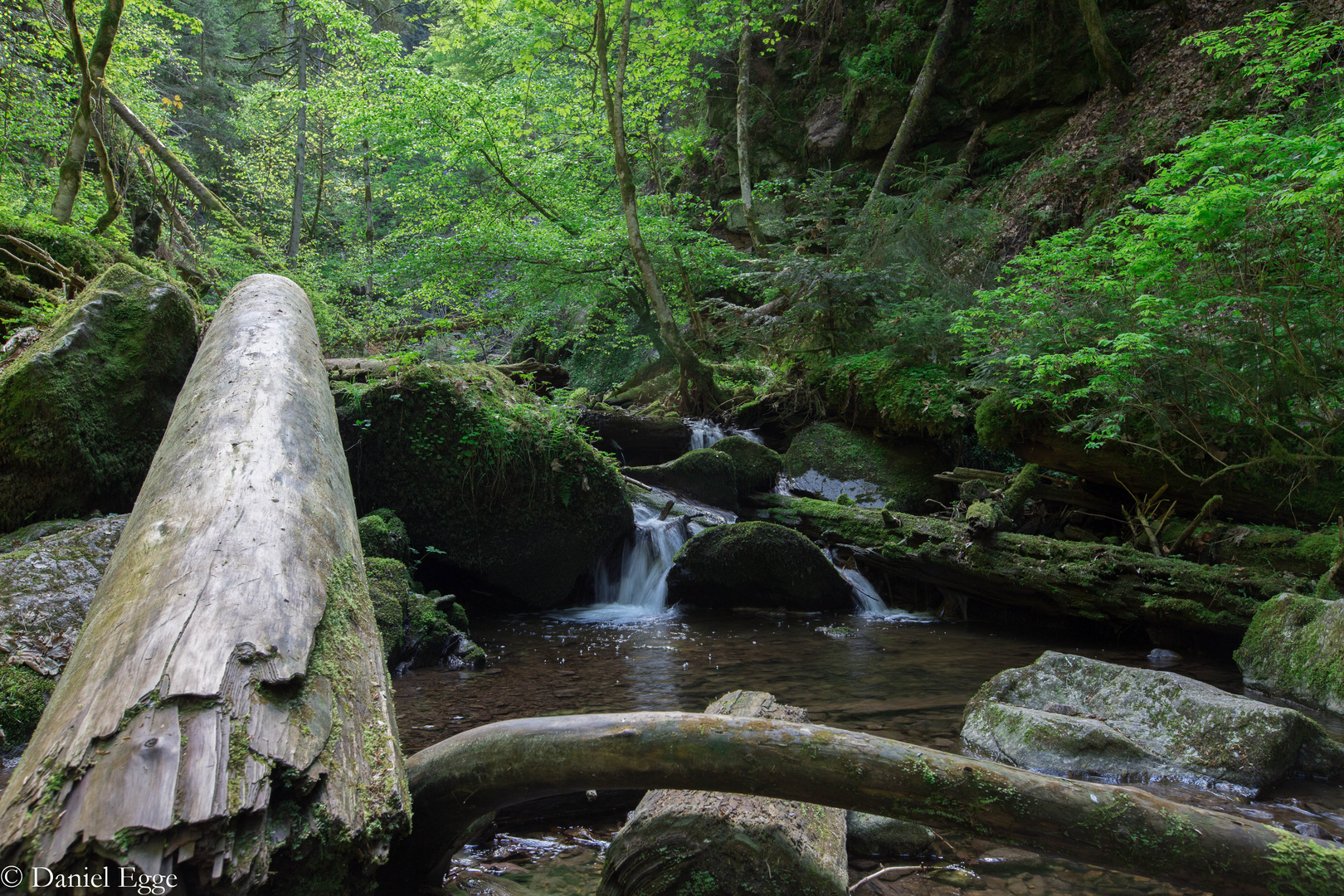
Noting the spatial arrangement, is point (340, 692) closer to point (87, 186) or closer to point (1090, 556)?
point (1090, 556)

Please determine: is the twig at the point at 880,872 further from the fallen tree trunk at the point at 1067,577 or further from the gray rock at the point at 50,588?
the fallen tree trunk at the point at 1067,577

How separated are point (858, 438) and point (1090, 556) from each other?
5.15 m

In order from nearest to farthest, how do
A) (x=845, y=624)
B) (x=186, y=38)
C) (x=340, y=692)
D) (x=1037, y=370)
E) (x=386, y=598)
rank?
(x=340, y=692) < (x=386, y=598) < (x=1037, y=370) < (x=845, y=624) < (x=186, y=38)

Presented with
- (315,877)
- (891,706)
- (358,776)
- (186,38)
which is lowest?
(891,706)

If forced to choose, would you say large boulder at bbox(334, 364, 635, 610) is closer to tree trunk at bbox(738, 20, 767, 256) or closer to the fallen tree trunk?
the fallen tree trunk

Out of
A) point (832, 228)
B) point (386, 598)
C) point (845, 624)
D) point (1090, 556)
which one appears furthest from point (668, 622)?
point (832, 228)

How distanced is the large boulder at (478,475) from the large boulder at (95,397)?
162 cm

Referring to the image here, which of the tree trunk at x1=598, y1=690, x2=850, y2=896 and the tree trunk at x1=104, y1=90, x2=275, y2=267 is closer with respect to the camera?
the tree trunk at x1=598, y1=690, x2=850, y2=896

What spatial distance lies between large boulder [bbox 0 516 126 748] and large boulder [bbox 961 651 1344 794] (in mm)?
5166

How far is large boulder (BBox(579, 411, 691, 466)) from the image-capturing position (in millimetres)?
12023

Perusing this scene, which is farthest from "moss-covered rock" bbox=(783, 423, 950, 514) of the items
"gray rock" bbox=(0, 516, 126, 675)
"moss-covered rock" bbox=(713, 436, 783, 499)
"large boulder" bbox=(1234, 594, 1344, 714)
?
"gray rock" bbox=(0, 516, 126, 675)

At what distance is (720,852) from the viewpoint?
2.23 m

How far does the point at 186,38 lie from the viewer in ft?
79.2

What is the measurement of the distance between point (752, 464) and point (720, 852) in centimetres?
884
